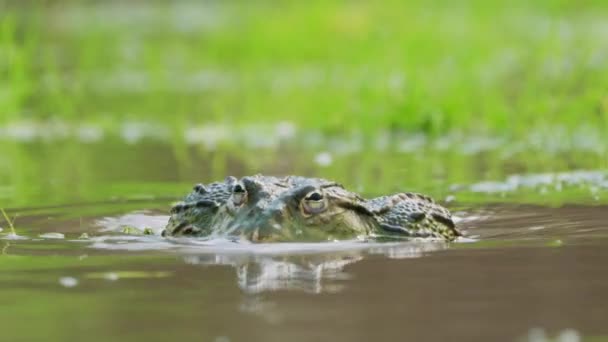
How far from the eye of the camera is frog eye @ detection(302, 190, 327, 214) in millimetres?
6496

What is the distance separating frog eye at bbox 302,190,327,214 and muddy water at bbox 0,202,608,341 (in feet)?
0.71

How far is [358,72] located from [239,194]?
725 cm

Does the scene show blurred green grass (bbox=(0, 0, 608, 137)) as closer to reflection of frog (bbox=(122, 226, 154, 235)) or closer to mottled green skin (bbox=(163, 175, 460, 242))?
mottled green skin (bbox=(163, 175, 460, 242))

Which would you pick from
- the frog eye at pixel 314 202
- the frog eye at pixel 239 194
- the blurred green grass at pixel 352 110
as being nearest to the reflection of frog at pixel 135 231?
the frog eye at pixel 239 194

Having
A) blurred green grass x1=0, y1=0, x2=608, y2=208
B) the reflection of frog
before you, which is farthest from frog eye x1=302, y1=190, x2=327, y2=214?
blurred green grass x1=0, y1=0, x2=608, y2=208

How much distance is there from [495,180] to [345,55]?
20.8 ft

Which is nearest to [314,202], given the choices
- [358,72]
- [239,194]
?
[239,194]

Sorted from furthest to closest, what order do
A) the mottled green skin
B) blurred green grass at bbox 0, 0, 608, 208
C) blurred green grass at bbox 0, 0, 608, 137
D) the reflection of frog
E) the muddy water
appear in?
blurred green grass at bbox 0, 0, 608, 137 < blurred green grass at bbox 0, 0, 608, 208 < the reflection of frog < the mottled green skin < the muddy water

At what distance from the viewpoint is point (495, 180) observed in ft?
32.0

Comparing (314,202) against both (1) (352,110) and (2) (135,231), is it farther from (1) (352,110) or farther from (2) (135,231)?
(1) (352,110)

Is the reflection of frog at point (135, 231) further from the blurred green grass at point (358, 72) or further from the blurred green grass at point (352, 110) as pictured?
the blurred green grass at point (358, 72)

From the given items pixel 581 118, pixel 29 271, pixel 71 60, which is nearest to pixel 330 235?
pixel 29 271

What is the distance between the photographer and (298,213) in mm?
6484

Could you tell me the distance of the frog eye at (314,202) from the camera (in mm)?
6496
